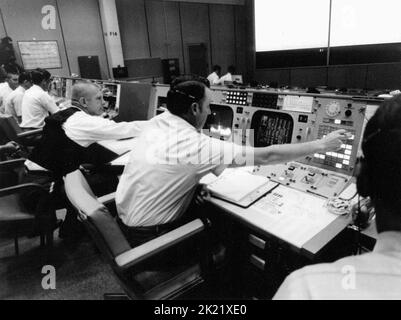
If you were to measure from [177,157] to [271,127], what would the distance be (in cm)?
80

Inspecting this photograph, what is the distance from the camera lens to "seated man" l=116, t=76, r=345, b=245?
1299mm

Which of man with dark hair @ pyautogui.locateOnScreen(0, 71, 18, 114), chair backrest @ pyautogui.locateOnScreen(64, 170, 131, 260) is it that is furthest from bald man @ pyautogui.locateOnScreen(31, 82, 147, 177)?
man with dark hair @ pyautogui.locateOnScreen(0, 71, 18, 114)

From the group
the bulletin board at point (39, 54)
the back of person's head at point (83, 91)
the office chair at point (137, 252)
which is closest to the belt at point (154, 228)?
the office chair at point (137, 252)

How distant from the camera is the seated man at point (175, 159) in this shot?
1299mm

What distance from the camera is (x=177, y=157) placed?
128 centimetres

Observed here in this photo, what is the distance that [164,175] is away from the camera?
1.33 m

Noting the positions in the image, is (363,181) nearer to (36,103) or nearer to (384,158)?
(384,158)

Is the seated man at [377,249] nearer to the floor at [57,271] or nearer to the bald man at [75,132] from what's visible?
the floor at [57,271]

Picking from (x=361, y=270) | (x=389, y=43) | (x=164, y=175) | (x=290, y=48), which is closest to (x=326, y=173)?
(x=164, y=175)

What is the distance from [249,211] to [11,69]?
5.56 m

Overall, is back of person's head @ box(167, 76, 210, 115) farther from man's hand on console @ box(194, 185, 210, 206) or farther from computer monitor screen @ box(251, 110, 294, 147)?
computer monitor screen @ box(251, 110, 294, 147)

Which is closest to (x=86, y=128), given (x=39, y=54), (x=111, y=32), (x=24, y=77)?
(x=24, y=77)

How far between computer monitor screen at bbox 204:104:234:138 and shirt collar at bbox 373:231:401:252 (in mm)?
1525

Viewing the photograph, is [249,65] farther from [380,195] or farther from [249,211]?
[380,195]
